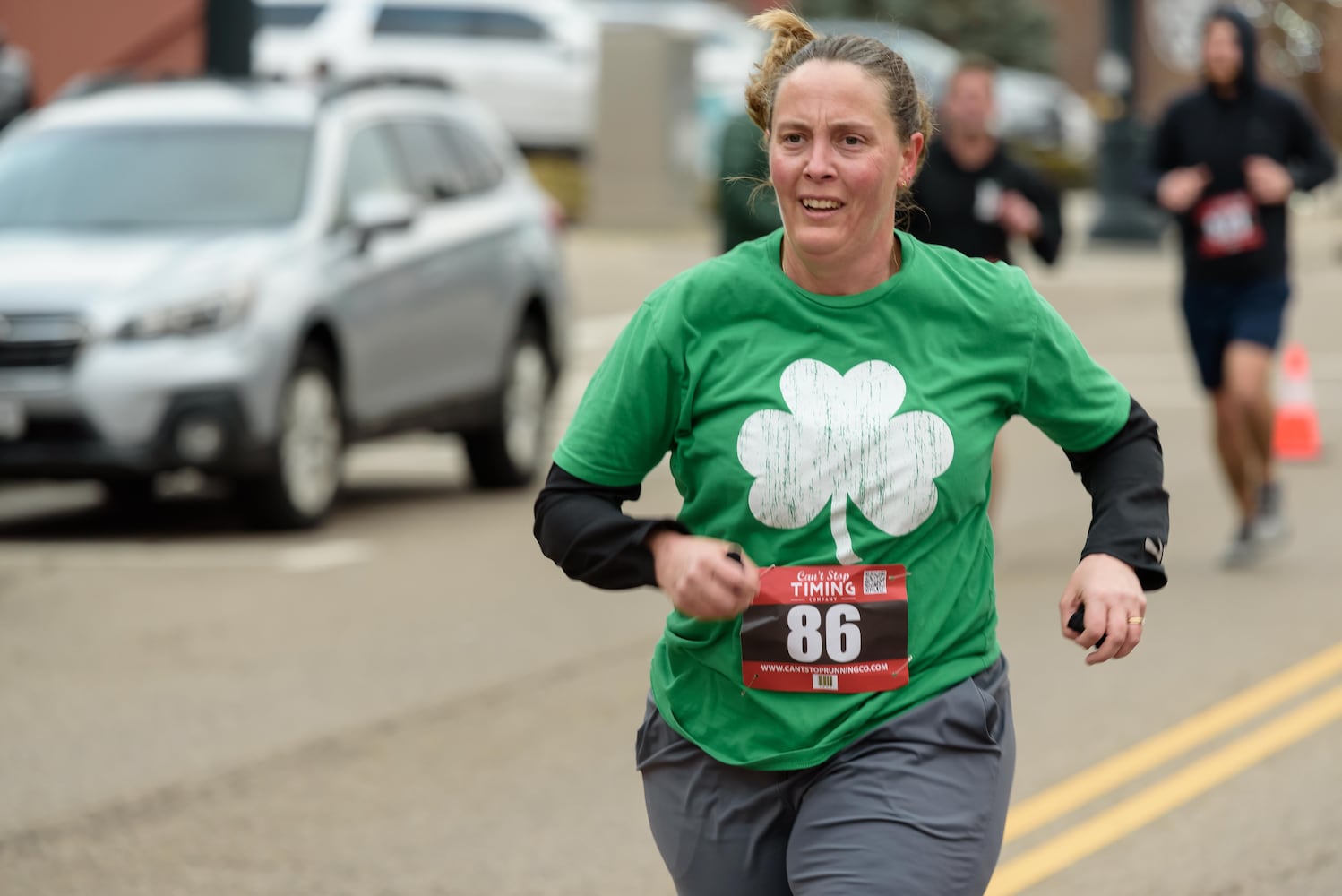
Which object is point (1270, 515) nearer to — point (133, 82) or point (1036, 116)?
point (133, 82)

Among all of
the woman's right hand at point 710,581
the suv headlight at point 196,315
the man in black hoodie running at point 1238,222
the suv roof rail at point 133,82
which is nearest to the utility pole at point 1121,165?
the suv roof rail at point 133,82

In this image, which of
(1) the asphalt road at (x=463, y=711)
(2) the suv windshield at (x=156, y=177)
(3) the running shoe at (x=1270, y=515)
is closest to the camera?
(1) the asphalt road at (x=463, y=711)

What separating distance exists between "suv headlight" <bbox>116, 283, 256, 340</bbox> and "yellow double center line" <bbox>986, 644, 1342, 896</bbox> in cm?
483

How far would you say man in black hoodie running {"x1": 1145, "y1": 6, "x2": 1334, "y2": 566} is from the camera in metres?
9.64

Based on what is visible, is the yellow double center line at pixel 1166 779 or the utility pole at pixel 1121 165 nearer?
the yellow double center line at pixel 1166 779

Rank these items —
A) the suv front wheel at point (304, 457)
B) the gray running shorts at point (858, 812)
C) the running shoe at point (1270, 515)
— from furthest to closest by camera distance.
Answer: the suv front wheel at point (304, 457) → the running shoe at point (1270, 515) → the gray running shorts at point (858, 812)

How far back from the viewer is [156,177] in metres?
11.4

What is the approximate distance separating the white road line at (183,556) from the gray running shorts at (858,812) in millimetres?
6868

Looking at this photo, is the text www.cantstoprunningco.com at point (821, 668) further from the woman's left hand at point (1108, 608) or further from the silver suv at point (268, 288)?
the silver suv at point (268, 288)

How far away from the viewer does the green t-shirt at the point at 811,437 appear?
332 cm

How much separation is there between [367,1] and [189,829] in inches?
920

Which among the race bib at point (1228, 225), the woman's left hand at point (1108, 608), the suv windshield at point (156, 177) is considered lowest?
the suv windshield at point (156, 177)

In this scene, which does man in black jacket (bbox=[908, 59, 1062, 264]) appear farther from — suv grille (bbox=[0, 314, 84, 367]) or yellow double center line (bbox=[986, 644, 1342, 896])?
suv grille (bbox=[0, 314, 84, 367])

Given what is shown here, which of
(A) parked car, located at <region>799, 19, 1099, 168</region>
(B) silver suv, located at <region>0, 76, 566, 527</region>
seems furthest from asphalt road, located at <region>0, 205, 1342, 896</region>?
(A) parked car, located at <region>799, 19, 1099, 168</region>
